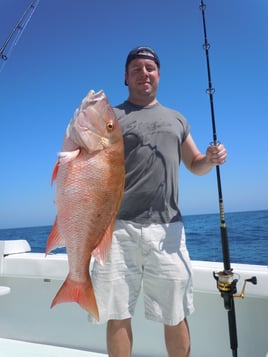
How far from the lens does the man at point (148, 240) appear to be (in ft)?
6.48

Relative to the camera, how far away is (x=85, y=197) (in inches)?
60.2

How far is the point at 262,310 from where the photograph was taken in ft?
8.46

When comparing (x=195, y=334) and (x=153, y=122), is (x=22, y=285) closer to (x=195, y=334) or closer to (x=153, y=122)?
(x=195, y=334)

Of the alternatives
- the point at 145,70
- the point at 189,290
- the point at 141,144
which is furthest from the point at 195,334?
the point at 145,70

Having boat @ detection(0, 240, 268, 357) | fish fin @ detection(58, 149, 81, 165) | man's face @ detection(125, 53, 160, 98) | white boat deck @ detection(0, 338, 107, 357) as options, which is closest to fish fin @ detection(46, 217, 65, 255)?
fish fin @ detection(58, 149, 81, 165)

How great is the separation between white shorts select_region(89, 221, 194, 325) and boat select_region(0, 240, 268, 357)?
0.70 metres

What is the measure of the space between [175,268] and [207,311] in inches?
40.1

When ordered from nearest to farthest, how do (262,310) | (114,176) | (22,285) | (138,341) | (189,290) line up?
(114,176)
(189,290)
(262,310)
(138,341)
(22,285)

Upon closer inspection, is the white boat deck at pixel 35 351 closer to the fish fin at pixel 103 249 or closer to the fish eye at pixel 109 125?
the fish fin at pixel 103 249

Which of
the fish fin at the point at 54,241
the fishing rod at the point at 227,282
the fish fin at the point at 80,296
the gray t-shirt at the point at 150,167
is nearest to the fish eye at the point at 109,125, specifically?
the gray t-shirt at the point at 150,167

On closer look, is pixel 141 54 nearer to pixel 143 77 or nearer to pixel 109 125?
pixel 143 77

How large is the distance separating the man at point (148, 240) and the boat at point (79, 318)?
702 mm

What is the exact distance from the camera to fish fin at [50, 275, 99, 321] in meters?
1.57

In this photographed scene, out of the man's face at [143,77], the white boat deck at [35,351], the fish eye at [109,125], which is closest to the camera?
the fish eye at [109,125]
